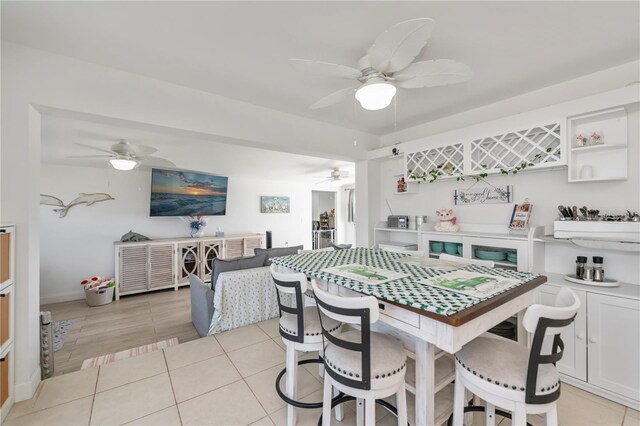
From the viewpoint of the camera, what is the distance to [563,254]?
2.37 meters

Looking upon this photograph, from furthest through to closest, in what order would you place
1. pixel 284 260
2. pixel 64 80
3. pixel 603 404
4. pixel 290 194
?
pixel 290 194 < pixel 284 260 < pixel 64 80 < pixel 603 404

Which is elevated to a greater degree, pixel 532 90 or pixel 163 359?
pixel 532 90

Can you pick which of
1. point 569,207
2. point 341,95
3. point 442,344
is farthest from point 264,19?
point 569,207

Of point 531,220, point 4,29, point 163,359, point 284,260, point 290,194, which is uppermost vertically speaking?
point 4,29

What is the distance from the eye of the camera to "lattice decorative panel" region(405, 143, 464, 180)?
2889 mm

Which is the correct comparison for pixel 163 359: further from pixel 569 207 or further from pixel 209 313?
pixel 569 207

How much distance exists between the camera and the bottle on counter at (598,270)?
2.04 metres

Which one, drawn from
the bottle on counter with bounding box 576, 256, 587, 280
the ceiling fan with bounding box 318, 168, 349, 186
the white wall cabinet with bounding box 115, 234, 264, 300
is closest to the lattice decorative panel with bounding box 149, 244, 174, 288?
the white wall cabinet with bounding box 115, 234, 264, 300

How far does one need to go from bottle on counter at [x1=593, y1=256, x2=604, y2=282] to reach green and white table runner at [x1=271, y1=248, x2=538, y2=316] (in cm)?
96

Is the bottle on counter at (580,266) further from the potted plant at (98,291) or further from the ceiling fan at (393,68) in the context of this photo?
the potted plant at (98,291)

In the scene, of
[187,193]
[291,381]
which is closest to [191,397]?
[291,381]

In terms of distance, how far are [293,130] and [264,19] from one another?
1.52m

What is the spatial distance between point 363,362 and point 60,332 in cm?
416

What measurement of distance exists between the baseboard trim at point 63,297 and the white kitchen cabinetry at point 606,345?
6.72 meters
